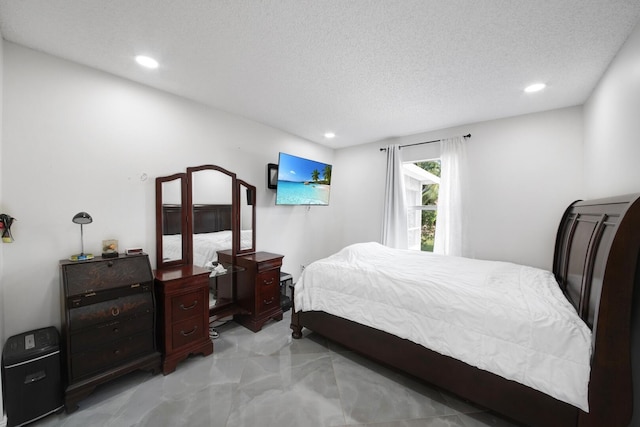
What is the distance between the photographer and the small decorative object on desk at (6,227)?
5.41ft

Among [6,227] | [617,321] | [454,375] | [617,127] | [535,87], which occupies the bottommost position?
[454,375]

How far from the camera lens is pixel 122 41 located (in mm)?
1749

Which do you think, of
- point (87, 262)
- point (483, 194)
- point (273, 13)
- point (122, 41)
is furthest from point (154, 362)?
point (483, 194)

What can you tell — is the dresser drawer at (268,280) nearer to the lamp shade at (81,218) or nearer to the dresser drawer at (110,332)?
the dresser drawer at (110,332)

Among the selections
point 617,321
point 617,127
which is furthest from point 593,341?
point 617,127

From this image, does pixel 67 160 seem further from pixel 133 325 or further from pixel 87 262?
pixel 133 325

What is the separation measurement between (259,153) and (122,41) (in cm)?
180

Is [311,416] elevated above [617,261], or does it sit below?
below

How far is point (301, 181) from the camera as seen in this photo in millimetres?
3682

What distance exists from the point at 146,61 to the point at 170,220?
1.40 m

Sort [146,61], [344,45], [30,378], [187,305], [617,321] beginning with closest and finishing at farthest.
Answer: [617,321] → [30,378] → [344,45] → [146,61] → [187,305]

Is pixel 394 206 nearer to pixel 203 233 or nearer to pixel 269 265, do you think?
pixel 269 265

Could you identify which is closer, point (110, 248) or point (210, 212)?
point (110, 248)

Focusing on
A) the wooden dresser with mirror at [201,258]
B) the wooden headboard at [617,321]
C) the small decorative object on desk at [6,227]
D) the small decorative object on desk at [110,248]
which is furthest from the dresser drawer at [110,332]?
the wooden headboard at [617,321]
